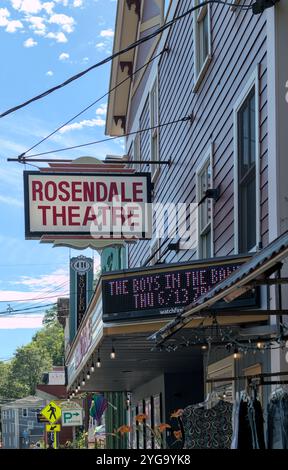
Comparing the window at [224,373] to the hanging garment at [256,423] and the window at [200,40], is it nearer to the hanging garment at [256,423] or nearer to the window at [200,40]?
the hanging garment at [256,423]

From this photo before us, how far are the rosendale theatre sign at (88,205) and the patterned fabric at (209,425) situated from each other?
5.12 metres

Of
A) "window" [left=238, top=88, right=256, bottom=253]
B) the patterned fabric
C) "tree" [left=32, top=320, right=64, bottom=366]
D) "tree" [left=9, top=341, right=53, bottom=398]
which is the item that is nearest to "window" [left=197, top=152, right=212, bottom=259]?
"window" [left=238, top=88, right=256, bottom=253]

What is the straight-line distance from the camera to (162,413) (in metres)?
13.9

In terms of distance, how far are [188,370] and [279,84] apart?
7830mm

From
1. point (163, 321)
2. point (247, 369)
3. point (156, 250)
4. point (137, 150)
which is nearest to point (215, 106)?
point (163, 321)

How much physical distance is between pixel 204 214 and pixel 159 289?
2.73 m

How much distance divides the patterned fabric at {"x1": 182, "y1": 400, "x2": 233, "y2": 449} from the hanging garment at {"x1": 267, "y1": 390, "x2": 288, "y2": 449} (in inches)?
72.6

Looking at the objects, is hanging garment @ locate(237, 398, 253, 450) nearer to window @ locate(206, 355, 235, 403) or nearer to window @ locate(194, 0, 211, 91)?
window @ locate(206, 355, 235, 403)

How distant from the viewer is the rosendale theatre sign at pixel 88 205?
11.3 metres

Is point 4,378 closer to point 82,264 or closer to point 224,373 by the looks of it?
point 82,264

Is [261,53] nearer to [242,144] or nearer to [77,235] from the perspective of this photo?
[242,144]

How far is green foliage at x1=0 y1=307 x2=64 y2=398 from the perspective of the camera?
94562 millimetres

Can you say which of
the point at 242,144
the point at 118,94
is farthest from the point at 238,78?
the point at 118,94

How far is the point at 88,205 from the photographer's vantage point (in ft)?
37.6
